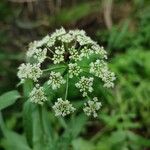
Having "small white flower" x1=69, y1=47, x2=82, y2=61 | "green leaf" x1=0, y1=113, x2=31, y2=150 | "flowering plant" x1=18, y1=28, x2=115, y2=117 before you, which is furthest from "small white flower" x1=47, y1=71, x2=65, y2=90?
"green leaf" x1=0, y1=113, x2=31, y2=150

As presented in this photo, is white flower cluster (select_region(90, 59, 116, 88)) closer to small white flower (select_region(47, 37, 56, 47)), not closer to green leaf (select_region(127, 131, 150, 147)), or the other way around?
small white flower (select_region(47, 37, 56, 47))

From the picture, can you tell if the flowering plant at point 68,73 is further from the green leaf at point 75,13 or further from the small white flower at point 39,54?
the green leaf at point 75,13

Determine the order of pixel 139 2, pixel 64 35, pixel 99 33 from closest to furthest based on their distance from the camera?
pixel 64 35 < pixel 99 33 < pixel 139 2

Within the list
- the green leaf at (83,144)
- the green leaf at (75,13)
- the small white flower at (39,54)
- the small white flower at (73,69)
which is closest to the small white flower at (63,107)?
the small white flower at (73,69)

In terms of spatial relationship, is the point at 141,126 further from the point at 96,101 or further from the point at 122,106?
the point at 96,101

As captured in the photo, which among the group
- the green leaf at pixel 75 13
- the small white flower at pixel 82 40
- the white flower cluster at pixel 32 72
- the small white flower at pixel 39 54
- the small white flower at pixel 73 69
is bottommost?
the small white flower at pixel 73 69

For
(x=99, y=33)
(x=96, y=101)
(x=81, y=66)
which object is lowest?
(x=96, y=101)

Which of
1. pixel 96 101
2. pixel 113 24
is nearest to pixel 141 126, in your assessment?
pixel 113 24

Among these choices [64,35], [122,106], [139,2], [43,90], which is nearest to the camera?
[43,90]
